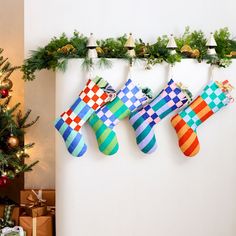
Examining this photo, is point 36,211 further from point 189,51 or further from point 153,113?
point 189,51

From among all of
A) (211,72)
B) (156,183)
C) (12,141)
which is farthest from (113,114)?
(12,141)

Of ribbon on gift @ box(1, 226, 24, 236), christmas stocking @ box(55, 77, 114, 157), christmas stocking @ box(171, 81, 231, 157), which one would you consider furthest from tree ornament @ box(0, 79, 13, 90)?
christmas stocking @ box(171, 81, 231, 157)

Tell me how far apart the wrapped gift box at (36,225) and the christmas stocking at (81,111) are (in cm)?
56

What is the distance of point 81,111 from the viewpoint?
8.02ft

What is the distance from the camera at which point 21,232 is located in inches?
108

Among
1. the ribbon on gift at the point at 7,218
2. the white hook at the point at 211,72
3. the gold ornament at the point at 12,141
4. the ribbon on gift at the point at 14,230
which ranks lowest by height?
the ribbon on gift at the point at 14,230

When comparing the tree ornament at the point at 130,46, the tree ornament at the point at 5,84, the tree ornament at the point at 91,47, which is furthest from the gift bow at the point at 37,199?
the tree ornament at the point at 130,46

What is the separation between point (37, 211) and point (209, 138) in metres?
1.11

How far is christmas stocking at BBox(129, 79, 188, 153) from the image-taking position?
2471mm

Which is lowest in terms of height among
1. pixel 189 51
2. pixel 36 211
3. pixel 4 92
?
pixel 36 211

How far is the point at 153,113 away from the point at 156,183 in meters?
0.42

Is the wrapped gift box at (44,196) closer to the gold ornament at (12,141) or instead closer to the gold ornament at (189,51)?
the gold ornament at (12,141)

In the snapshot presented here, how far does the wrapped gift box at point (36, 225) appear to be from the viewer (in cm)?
276

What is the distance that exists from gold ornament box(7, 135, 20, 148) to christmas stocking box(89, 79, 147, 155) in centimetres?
68
